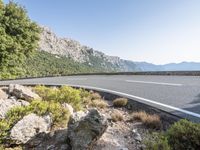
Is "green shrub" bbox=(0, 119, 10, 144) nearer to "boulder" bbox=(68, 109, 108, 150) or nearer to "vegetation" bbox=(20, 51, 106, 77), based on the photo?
"boulder" bbox=(68, 109, 108, 150)

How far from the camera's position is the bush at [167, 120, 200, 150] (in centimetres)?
448

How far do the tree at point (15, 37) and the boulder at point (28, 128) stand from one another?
73.7 feet

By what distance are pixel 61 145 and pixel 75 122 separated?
527 millimetres

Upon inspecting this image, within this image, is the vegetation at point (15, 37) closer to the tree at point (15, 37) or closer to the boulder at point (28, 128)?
the tree at point (15, 37)

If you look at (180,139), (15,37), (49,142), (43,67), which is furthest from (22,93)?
(43,67)

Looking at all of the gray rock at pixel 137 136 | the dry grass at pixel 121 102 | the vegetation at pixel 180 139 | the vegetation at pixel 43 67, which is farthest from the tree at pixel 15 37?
the vegetation at pixel 43 67

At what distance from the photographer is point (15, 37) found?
29672 millimetres

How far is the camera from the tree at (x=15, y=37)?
90.8ft

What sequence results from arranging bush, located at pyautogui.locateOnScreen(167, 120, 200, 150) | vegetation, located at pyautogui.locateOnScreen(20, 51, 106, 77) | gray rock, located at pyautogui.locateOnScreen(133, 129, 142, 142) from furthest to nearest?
vegetation, located at pyautogui.locateOnScreen(20, 51, 106, 77)
gray rock, located at pyautogui.locateOnScreen(133, 129, 142, 142)
bush, located at pyautogui.locateOnScreen(167, 120, 200, 150)

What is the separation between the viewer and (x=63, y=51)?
195 metres

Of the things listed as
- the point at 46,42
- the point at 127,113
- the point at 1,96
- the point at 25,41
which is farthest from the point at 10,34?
the point at 46,42

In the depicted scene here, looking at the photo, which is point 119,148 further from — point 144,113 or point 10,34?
point 10,34

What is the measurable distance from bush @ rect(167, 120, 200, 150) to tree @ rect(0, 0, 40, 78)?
24.8 metres

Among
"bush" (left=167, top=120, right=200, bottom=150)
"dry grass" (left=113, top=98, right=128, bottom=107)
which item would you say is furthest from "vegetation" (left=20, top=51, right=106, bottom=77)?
"bush" (left=167, top=120, right=200, bottom=150)
